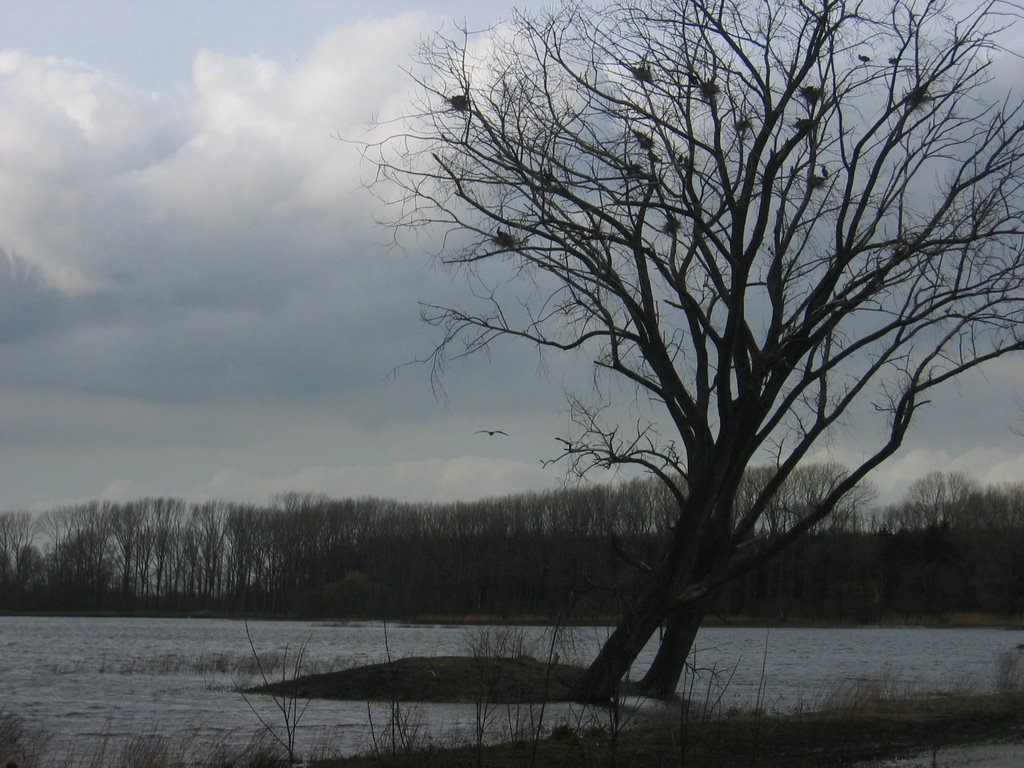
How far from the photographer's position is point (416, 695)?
1959 centimetres

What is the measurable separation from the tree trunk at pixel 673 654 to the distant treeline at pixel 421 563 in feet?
112

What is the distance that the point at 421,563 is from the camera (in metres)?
84.3

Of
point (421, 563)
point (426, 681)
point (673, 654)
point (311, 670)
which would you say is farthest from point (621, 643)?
point (421, 563)

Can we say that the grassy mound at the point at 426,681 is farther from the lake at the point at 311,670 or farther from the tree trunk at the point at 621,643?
the tree trunk at the point at 621,643

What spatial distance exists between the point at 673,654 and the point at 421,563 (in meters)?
69.0

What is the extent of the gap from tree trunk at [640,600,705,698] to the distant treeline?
112 ft

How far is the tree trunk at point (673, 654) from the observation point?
53.8 feet

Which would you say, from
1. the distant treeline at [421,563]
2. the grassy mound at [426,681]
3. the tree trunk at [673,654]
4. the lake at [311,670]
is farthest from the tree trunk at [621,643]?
the distant treeline at [421,563]

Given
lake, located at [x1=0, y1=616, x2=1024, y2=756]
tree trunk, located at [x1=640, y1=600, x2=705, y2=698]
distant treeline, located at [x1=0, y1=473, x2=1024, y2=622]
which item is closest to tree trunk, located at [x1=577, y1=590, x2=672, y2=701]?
lake, located at [x1=0, y1=616, x2=1024, y2=756]

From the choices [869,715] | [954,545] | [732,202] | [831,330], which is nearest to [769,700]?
[869,715]

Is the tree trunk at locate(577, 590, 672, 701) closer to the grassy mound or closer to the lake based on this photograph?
the lake

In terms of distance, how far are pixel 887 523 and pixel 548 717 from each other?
95.2m

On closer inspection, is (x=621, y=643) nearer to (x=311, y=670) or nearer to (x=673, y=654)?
(x=673, y=654)

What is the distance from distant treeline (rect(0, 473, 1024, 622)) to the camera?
3179 inches
